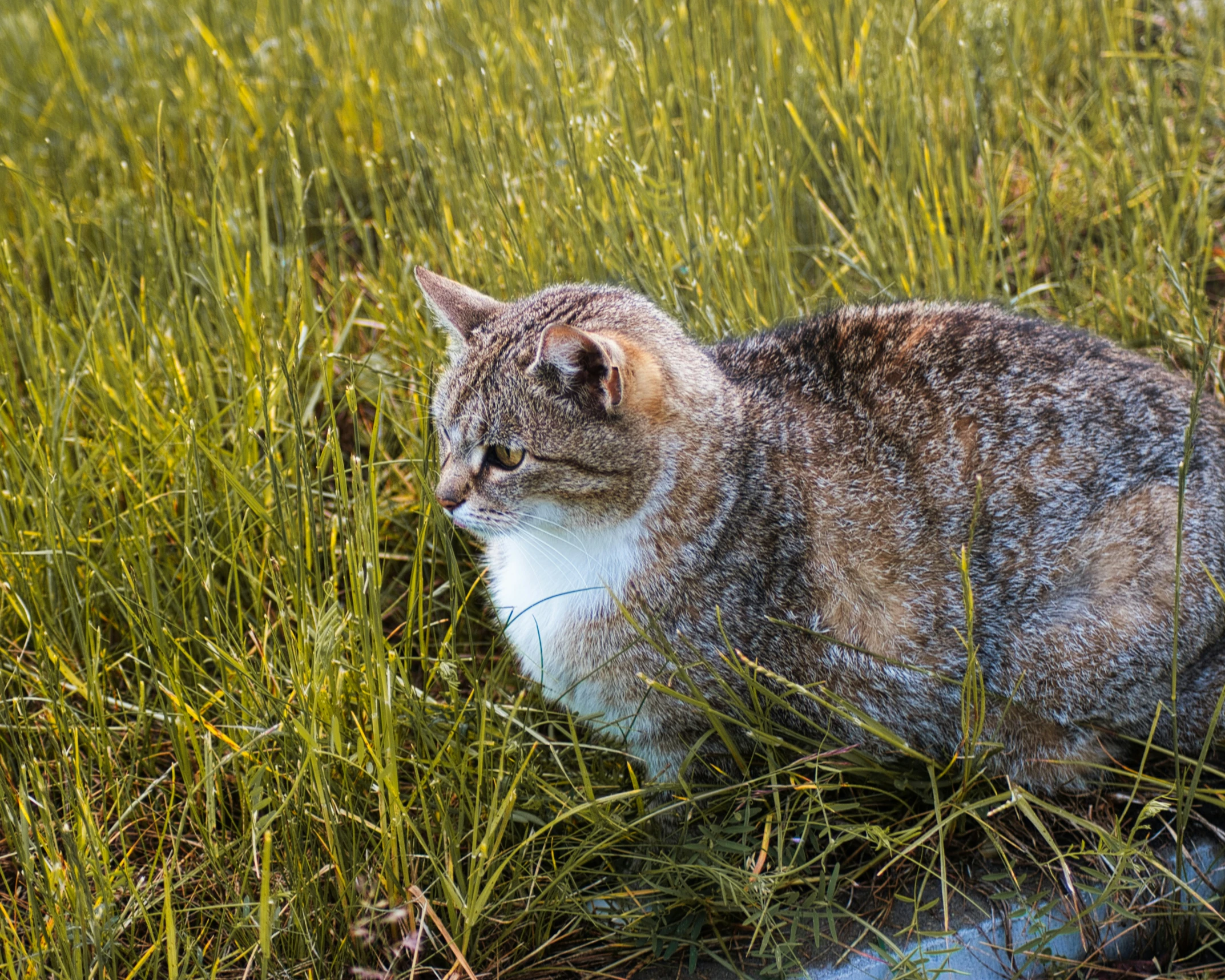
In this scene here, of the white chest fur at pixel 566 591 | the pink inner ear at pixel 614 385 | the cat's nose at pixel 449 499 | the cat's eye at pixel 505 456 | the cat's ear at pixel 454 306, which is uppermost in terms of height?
the cat's ear at pixel 454 306

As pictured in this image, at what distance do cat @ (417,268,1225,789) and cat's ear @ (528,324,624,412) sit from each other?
0.04 feet

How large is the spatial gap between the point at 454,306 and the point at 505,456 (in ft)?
1.65

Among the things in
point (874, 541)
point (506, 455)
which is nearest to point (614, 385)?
point (506, 455)

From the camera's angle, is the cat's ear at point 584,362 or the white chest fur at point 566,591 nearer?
the cat's ear at point 584,362

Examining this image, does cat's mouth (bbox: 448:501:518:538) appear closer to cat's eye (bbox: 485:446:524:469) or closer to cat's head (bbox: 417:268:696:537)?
cat's head (bbox: 417:268:696:537)

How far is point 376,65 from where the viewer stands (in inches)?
201

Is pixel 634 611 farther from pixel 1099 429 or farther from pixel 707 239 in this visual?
pixel 707 239

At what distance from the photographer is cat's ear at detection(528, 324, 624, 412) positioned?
2.36 metres

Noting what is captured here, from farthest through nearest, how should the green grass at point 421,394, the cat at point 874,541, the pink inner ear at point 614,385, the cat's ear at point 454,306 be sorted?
the cat's ear at point 454,306, the cat at point 874,541, the pink inner ear at point 614,385, the green grass at point 421,394

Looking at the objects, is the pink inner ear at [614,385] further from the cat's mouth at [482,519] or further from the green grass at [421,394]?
the green grass at [421,394]

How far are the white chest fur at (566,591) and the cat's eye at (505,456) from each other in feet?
0.49

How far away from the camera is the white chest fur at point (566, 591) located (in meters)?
2.58

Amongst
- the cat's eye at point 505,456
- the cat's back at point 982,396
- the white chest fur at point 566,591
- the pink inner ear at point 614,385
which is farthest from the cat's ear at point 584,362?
the cat's back at point 982,396

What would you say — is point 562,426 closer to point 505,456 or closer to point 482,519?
point 505,456
